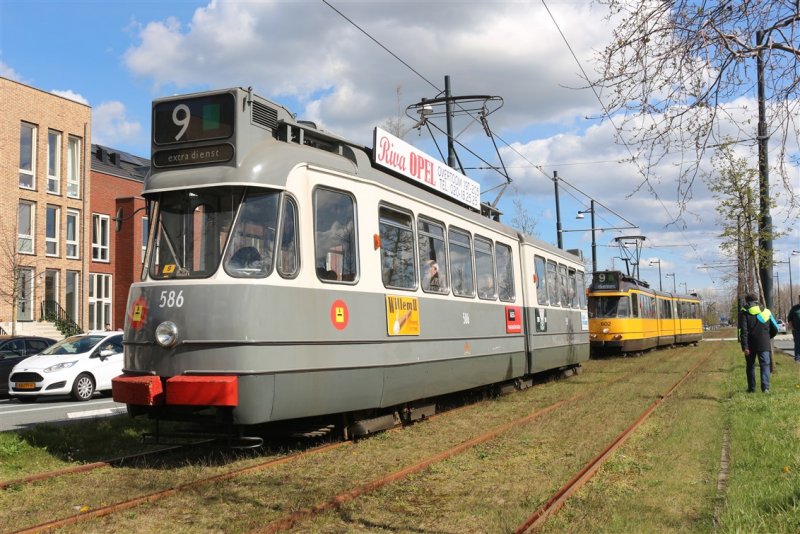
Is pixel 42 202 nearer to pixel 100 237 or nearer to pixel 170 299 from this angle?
pixel 100 237

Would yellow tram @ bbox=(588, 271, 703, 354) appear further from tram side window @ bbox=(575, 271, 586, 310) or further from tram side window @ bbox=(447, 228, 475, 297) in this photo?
tram side window @ bbox=(447, 228, 475, 297)

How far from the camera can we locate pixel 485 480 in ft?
22.1

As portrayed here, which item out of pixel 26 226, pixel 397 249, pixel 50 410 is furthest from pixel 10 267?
pixel 397 249

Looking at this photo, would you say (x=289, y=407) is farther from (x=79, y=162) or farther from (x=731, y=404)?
(x=79, y=162)

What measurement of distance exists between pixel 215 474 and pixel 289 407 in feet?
2.98

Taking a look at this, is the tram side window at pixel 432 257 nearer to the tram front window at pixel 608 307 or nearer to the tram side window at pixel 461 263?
the tram side window at pixel 461 263

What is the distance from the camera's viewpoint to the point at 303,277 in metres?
7.50

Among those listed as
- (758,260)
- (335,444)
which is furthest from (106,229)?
(335,444)

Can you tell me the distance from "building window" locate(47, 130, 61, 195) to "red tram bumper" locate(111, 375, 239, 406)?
29.7 m

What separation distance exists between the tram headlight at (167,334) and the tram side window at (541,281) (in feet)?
29.8

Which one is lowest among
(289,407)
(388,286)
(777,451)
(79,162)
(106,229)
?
(777,451)

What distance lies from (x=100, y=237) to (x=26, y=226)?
17.5 feet

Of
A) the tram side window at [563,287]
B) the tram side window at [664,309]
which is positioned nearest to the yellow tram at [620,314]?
the tram side window at [664,309]

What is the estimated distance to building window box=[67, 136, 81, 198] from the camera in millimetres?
34812
